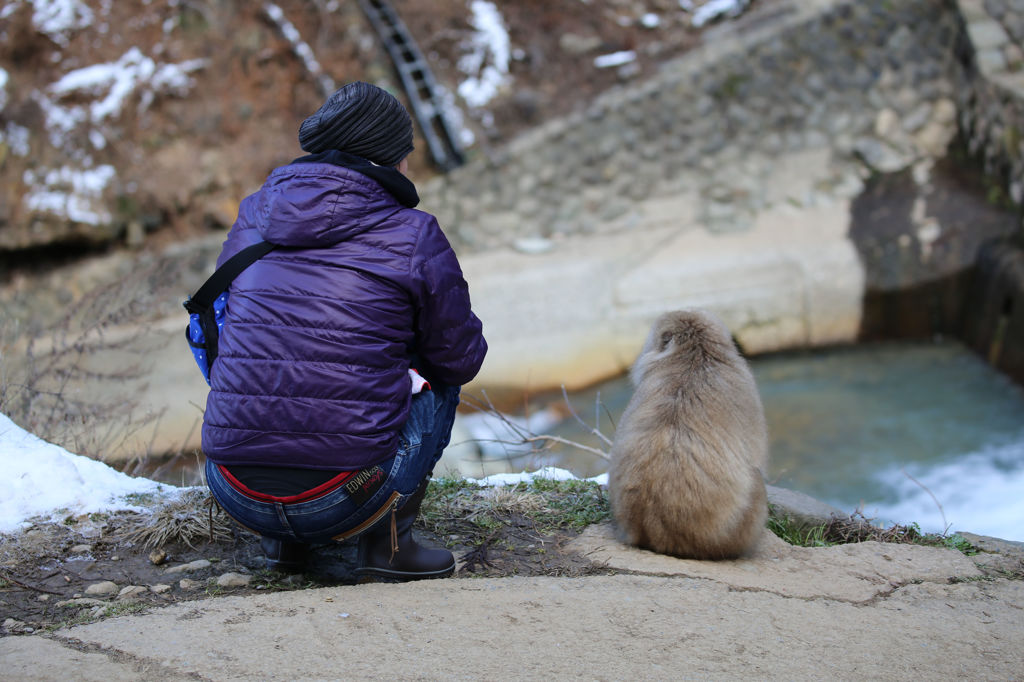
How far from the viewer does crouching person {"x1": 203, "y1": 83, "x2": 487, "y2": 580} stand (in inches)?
95.0

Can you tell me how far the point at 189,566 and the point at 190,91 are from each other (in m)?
7.46

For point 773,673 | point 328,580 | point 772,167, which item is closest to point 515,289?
point 772,167

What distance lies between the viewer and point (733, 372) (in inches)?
128

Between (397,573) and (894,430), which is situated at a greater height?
(397,573)

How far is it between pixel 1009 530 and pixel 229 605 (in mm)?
5668

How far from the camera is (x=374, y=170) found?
99.6 inches

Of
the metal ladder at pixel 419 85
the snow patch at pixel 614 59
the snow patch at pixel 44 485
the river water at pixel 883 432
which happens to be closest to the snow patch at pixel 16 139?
the river water at pixel 883 432

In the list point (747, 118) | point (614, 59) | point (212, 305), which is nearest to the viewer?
point (212, 305)

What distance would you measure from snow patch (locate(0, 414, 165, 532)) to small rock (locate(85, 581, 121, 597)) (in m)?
0.50

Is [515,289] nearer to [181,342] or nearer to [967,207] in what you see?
[181,342]

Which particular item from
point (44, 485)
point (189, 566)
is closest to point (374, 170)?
point (189, 566)

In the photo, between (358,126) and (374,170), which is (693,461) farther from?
(358,126)

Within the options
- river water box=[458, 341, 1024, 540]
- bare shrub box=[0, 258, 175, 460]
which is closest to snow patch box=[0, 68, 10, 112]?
bare shrub box=[0, 258, 175, 460]

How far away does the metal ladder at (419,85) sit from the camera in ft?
32.1
